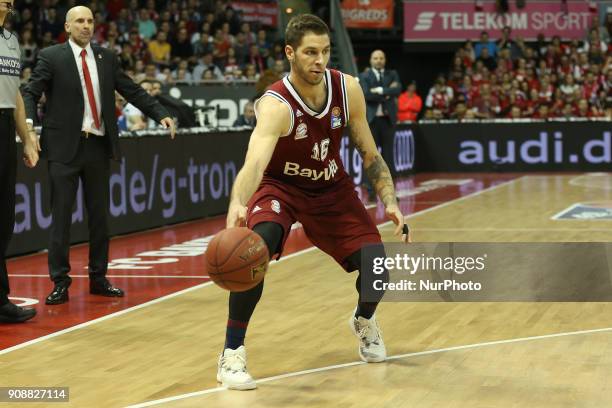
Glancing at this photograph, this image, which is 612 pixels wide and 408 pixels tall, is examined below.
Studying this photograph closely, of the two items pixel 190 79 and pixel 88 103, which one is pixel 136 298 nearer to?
pixel 88 103

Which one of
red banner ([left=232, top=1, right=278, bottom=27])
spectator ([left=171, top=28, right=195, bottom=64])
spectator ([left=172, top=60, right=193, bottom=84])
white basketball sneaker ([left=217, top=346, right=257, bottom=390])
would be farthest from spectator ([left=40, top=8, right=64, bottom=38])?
white basketball sneaker ([left=217, top=346, right=257, bottom=390])

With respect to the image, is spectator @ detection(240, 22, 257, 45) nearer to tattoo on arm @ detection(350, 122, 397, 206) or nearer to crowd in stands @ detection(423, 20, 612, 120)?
crowd in stands @ detection(423, 20, 612, 120)

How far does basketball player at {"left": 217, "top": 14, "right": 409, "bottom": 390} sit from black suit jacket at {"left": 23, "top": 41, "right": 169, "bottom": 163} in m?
2.66

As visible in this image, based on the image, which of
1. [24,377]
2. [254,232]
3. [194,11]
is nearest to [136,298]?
[24,377]

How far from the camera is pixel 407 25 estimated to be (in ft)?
93.0

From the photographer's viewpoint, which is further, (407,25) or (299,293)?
(407,25)

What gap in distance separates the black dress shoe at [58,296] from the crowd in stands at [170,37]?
33.8 ft

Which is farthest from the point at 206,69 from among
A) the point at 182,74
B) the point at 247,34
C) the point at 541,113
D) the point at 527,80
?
the point at 527,80

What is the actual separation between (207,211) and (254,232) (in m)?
8.92

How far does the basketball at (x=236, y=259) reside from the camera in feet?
17.5

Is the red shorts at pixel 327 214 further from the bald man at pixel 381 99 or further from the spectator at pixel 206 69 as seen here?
the spectator at pixel 206 69

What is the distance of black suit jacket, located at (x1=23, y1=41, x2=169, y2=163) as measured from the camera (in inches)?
330

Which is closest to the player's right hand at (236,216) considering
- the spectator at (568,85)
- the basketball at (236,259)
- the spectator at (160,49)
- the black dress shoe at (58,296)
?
the basketball at (236,259)

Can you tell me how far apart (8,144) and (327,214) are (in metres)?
2.38
